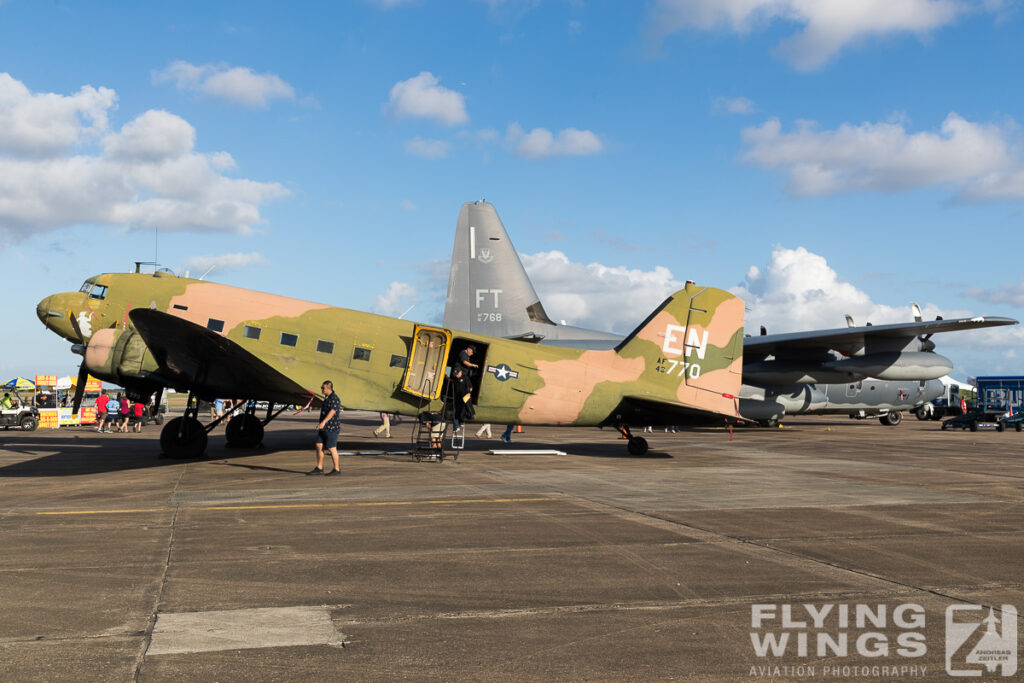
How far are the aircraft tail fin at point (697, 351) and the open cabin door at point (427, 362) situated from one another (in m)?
4.91

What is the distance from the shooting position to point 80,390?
19125 mm

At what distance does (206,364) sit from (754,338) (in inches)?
1035

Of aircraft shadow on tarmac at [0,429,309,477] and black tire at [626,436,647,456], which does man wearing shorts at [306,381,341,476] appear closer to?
aircraft shadow on tarmac at [0,429,309,477]

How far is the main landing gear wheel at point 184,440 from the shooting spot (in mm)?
18594

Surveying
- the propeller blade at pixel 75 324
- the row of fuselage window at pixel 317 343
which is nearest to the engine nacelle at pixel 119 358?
the propeller blade at pixel 75 324

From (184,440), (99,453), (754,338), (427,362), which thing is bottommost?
(99,453)

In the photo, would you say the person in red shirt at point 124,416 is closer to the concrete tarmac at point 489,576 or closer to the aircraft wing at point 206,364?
the aircraft wing at point 206,364

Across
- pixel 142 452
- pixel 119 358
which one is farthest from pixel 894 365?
pixel 119 358

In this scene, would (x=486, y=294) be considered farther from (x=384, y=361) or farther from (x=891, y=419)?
(x=891, y=419)

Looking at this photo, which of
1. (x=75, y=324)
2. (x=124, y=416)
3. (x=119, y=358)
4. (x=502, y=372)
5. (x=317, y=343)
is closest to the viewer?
(x=119, y=358)

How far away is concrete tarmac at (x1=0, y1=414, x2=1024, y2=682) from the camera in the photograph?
5168 mm

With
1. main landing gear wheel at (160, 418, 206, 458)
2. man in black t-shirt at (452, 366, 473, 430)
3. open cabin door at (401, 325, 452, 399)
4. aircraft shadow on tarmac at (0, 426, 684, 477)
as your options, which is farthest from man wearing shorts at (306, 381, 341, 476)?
main landing gear wheel at (160, 418, 206, 458)

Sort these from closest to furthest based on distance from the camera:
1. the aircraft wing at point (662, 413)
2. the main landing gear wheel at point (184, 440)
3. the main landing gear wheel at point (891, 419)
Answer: the main landing gear wheel at point (184, 440) → the aircraft wing at point (662, 413) → the main landing gear wheel at point (891, 419)

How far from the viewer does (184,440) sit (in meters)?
18.6
